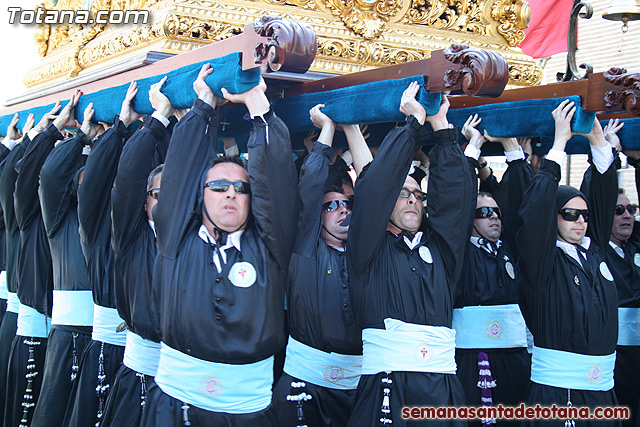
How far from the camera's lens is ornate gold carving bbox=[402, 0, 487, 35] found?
14.6ft

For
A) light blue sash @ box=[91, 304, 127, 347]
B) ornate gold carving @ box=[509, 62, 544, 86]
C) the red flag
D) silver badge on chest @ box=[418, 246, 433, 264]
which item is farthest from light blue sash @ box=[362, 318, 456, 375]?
the red flag

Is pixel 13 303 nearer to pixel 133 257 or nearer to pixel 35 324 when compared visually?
pixel 35 324

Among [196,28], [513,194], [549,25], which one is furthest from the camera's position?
[549,25]

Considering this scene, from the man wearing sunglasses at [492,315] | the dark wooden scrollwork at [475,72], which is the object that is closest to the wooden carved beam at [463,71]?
the dark wooden scrollwork at [475,72]

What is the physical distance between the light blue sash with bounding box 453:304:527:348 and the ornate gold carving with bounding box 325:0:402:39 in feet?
5.77

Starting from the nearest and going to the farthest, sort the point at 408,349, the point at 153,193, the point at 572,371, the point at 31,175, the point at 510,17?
the point at 408,349 → the point at 153,193 → the point at 572,371 → the point at 31,175 → the point at 510,17

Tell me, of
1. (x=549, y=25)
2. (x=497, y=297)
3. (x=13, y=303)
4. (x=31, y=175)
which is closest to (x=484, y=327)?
(x=497, y=297)

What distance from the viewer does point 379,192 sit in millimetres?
3162

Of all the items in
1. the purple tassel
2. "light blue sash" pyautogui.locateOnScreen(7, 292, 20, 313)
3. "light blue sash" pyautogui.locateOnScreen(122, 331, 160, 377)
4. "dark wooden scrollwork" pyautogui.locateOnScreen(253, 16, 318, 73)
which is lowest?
the purple tassel

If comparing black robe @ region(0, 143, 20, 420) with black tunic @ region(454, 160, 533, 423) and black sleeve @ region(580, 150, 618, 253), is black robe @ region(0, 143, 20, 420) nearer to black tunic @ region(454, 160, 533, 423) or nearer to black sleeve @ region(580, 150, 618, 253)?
black tunic @ region(454, 160, 533, 423)

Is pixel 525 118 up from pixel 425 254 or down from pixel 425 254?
up

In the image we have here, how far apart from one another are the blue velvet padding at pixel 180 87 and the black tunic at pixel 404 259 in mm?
717

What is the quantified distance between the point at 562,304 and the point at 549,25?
494cm

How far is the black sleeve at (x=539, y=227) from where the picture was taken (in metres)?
3.55
